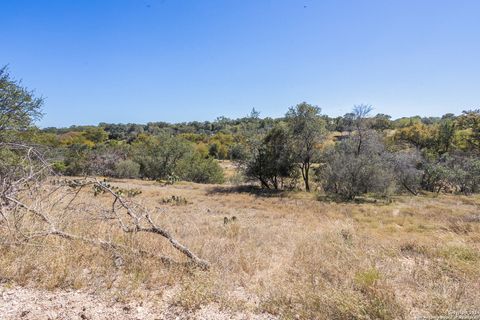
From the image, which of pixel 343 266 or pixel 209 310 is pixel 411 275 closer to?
pixel 343 266

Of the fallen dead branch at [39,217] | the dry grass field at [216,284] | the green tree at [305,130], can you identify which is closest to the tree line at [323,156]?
the green tree at [305,130]

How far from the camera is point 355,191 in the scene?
2139cm

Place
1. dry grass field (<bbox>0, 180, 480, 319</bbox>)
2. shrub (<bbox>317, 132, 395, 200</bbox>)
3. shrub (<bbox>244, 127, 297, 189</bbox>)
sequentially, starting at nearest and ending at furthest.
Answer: dry grass field (<bbox>0, 180, 480, 319</bbox>) → shrub (<bbox>317, 132, 395, 200</bbox>) → shrub (<bbox>244, 127, 297, 189</bbox>)

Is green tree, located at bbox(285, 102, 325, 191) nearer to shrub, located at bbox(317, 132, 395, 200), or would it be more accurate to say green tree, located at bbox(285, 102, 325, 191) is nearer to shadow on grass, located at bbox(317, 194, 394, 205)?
shrub, located at bbox(317, 132, 395, 200)

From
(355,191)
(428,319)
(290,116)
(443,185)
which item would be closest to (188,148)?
(290,116)

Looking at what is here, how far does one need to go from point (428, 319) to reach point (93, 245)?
4.07 m

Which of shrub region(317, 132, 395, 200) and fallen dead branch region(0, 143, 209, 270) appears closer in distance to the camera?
fallen dead branch region(0, 143, 209, 270)

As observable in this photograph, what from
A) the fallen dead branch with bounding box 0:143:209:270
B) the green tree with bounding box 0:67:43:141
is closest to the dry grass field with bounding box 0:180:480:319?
the fallen dead branch with bounding box 0:143:209:270

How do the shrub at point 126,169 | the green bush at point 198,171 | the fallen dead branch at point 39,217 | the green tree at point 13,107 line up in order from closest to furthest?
the fallen dead branch at point 39,217 < the green tree at point 13,107 < the shrub at point 126,169 < the green bush at point 198,171

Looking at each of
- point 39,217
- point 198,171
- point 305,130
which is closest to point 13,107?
point 39,217

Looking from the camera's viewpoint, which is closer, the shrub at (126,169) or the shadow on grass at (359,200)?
the shadow on grass at (359,200)

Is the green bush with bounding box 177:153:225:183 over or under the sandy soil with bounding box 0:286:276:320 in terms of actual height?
under

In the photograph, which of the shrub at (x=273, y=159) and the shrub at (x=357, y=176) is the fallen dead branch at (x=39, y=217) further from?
the shrub at (x=273, y=159)

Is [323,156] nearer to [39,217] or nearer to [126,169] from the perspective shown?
[39,217]
